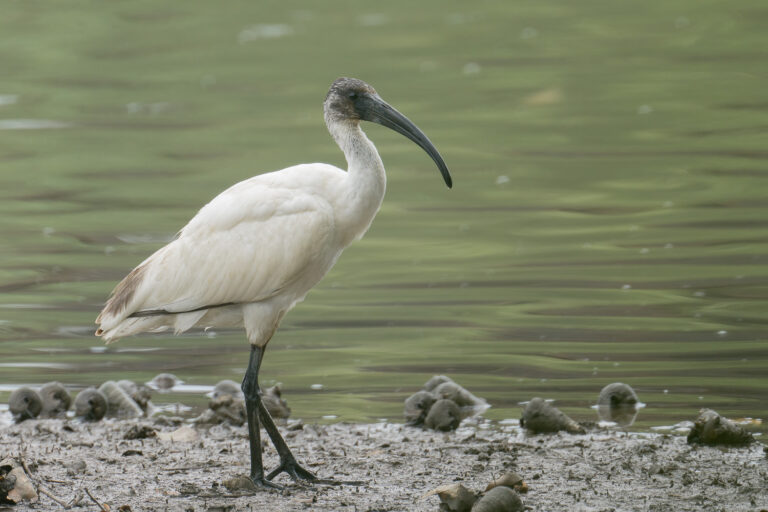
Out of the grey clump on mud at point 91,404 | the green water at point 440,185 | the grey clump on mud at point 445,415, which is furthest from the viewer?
the green water at point 440,185

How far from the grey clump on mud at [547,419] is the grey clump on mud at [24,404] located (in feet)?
10.8

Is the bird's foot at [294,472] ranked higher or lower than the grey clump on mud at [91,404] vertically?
higher

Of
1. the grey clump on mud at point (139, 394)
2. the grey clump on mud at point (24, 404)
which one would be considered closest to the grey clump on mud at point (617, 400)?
the grey clump on mud at point (139, 394)

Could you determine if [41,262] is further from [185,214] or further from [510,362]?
[510,362]

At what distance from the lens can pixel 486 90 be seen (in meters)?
23.9

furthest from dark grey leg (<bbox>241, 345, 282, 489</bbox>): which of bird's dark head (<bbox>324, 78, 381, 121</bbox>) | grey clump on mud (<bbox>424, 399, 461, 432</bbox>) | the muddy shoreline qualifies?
bird's dark head (<bbox>324, 78, 381, 121</bbox>)

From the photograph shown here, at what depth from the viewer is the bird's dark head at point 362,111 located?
8.12 m

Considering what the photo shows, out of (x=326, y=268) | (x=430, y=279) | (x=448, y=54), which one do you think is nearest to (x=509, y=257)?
(x=430, y=279)

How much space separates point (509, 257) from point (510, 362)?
11.7 ft

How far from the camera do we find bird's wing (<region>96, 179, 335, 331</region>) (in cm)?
779

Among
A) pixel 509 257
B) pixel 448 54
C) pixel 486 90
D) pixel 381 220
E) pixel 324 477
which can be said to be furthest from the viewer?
pixel 448 54

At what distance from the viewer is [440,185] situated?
17828 mm

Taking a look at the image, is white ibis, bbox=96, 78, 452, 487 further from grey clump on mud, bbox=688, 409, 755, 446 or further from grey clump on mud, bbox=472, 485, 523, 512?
grey clump on mud, bbox=688, 409, 755, 446

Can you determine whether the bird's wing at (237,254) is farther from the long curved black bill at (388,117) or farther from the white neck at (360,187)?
the long curved black bill at (388,117)
